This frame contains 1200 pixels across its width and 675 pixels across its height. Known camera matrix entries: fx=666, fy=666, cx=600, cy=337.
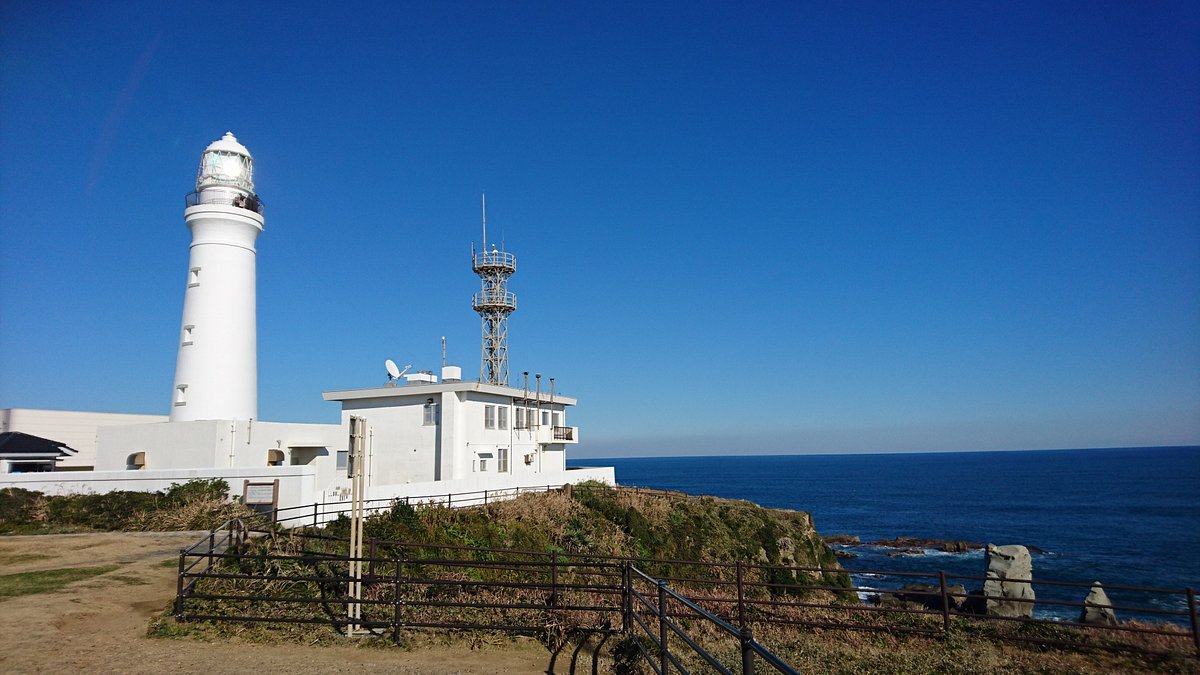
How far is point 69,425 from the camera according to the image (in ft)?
120

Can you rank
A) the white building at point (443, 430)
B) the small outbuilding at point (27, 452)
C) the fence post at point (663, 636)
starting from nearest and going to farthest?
the fence post at point (663, 636) < the small outbuilding at point (27, 452) < the white building at point (443, 430)

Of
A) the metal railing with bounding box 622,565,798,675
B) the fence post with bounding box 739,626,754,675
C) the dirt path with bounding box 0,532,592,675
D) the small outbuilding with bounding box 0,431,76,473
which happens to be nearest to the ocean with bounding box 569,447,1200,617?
the metal railing with bounding box 622,565,798,675

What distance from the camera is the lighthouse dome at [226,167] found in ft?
87.4

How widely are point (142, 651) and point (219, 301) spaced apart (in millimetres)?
20847

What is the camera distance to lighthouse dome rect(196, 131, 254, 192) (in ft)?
87.4

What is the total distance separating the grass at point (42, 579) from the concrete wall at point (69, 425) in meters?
26.4

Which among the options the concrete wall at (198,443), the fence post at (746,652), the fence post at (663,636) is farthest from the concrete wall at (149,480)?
the fence post at (746,652)

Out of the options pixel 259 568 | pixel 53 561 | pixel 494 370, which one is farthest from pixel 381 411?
pixel 259 568

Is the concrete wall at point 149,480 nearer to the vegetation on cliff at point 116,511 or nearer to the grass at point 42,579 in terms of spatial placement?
the vegetation on cliff at point 116,511

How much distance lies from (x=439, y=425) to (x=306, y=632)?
856 inches

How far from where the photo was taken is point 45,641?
815 centimetres

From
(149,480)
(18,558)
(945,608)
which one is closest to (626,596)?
(945,608)

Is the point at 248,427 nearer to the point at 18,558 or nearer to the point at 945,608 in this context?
the point at 18,558

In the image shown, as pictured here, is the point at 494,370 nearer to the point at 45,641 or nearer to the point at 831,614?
the point at 831,614
